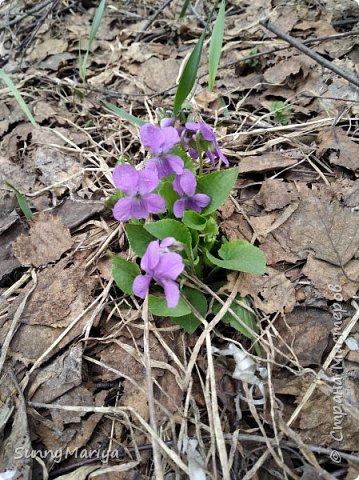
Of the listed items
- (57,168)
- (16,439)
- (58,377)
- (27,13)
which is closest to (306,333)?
(58,377)

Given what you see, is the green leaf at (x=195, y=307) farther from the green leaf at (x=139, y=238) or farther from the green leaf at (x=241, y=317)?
the green leaf at (x=139, y=238)

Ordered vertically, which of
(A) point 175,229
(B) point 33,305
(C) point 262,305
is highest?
(A) point 175,229

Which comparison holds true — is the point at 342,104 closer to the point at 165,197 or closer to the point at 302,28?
the point at 302,28

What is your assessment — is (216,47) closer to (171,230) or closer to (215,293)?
(171,230)

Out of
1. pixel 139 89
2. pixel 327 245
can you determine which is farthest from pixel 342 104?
pixel 139 89

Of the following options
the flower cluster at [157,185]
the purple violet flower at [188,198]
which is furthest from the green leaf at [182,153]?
the purple violet flower at [188,198]

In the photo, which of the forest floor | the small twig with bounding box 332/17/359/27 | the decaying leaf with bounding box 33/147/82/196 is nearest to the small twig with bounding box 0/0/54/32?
the forest floor
